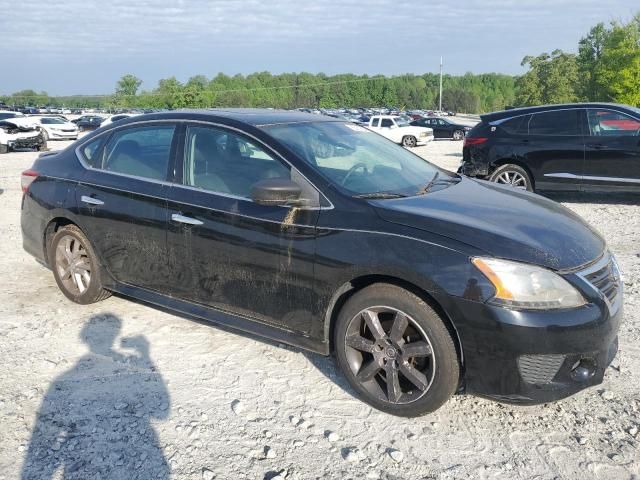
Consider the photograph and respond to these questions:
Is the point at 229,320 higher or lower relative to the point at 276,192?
lower

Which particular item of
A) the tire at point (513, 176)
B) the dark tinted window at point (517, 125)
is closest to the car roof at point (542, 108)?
the dark tinted window at point (517, 125)

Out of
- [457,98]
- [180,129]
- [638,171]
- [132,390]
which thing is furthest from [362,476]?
[457,98]

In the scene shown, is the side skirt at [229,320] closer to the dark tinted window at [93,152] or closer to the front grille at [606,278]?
the dark tinted window at [93,152]

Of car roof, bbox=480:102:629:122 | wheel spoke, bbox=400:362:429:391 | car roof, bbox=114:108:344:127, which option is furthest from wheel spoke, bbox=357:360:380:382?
car roof, bbox=480:102:629:122

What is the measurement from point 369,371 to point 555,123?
7222mm

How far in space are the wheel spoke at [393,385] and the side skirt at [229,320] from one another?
17.0 inches

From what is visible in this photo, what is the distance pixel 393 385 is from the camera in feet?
10.5

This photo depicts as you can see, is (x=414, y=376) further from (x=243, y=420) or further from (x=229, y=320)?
(x=229, y=320)

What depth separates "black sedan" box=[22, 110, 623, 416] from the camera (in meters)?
2.90

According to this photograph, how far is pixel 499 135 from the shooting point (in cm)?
941

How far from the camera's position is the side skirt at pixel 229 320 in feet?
11.4

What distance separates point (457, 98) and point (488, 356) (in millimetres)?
144206

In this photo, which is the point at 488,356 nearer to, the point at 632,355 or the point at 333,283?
the point at 333,283

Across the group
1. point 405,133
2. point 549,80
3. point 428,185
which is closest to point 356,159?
point 428,185
